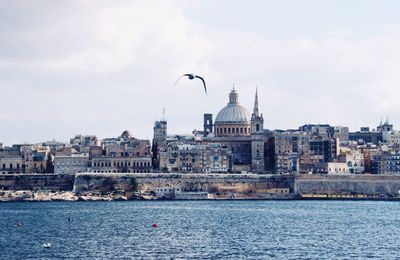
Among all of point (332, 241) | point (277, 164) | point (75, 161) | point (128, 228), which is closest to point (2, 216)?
point (128, 228)

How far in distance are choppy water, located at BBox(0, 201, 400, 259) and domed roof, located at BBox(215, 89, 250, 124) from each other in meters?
52.8

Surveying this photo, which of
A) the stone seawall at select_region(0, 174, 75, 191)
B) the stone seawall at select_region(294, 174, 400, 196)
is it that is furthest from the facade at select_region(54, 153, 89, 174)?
the stone seawall at select_region(294, 174, 400, 196)

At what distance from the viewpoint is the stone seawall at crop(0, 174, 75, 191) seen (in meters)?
128

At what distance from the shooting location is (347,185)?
129 metres

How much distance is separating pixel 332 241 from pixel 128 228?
47.5ft

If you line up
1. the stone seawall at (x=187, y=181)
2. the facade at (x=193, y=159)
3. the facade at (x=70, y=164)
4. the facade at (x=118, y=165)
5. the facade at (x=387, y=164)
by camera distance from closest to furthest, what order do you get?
the stone seawall at (x=187, y=181)
the facade at (x=70, y=164)
the facade at (x=118, y=165)
the facade at (x=387, y=164)
the facade at (x=193, y=159)

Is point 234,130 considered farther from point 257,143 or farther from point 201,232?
point 201,232

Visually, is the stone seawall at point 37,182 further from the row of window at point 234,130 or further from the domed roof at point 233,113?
the domed roof at point 233,113

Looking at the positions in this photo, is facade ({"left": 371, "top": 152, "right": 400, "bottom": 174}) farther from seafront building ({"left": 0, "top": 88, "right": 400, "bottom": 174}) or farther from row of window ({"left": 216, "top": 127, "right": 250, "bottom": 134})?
row of window ({"left": 216, "top": 127, "right": 250, "bottom": 134})

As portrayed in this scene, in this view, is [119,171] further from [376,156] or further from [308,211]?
[308,211]

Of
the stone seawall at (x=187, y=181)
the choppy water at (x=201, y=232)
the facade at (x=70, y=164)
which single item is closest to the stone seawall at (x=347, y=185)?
the stone seawall at (x=187, y=181)

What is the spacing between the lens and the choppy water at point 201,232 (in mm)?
58594

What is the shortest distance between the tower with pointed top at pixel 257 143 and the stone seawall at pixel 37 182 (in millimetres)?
24816

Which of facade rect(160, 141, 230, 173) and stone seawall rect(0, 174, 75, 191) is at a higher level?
facade rect(160, 141, 230, 173)
